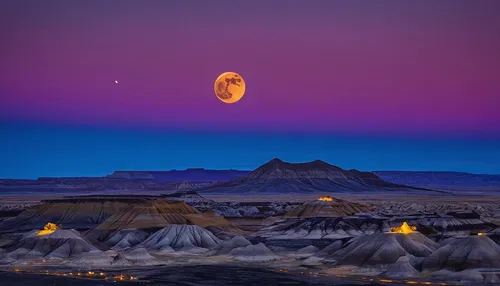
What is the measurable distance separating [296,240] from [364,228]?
685 inches

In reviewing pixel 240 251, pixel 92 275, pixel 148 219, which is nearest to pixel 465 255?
pixel 240 251

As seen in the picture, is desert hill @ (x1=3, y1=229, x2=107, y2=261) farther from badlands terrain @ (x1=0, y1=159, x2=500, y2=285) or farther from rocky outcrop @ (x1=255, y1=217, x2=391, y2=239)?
rocky outcrop @ (x1=255, y1=217, x2=391, y2=239)

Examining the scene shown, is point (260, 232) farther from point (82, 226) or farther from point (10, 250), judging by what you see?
point (10, 250)

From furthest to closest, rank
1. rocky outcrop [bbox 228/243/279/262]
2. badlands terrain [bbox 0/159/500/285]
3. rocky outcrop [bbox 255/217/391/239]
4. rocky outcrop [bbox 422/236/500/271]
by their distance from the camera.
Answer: rocky outcrop [bbox 255/217/391/239], rocky outcrop [bbox 228/243/279/262], rocky outcrop [bbox 422/236/500/271], badlands terrain [bbox 0/159/500/285]

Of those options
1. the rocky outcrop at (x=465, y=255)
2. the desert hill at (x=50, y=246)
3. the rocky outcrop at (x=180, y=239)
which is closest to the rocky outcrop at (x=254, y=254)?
the rocky outcrop at (x=180, y=239)

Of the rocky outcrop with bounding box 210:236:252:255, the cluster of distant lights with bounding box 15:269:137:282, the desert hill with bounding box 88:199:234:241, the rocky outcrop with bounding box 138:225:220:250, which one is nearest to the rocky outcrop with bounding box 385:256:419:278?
the cluster of distant lights with bounding box 15:269:137:282

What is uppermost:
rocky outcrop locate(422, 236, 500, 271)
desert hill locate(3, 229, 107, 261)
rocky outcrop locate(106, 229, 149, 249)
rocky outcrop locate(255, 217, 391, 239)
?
rocky outcrop locate(255, 217, 391, 239)

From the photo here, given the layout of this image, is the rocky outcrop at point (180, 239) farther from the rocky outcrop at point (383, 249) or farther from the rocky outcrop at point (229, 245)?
the rocky outcrop at point (383, 249)

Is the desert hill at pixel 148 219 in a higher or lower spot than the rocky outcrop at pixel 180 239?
higher

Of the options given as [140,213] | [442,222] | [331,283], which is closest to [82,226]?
[140,213]

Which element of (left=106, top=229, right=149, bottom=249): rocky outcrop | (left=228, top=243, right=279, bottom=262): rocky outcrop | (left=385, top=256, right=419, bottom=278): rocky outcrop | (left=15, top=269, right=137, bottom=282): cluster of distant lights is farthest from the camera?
(left=106, top=229, right=149, bottom=249): rocky outcrop

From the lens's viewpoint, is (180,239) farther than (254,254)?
Yes

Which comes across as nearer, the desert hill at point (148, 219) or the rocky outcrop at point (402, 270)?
the rocky outcrop at point (402, 270)

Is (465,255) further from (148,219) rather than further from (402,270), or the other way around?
(148,219)
